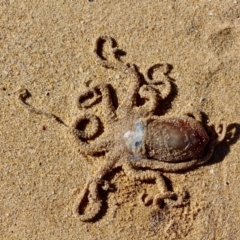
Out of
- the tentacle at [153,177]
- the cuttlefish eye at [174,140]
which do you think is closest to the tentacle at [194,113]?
the cuttlefish eye at [174,140]

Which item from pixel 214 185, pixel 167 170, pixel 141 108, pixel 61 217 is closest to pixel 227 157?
pixel 214 185

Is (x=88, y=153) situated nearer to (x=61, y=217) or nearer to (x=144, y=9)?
(x=61, y=217)

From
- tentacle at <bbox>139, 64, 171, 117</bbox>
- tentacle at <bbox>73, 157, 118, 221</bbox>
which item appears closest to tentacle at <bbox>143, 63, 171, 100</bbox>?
tentacle at <bbox>139, 64, 171, 117</bbox>

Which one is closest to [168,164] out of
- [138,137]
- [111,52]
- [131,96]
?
[138,137]

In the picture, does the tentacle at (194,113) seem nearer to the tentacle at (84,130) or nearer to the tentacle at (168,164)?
the tentacle at (168,164)

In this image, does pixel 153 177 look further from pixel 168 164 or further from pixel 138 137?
pixel 138 137

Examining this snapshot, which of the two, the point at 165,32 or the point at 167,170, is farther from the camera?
the point at 165,32

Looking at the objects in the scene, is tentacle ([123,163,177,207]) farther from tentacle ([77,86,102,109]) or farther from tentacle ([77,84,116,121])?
tentacle ([77,86,102,109])
